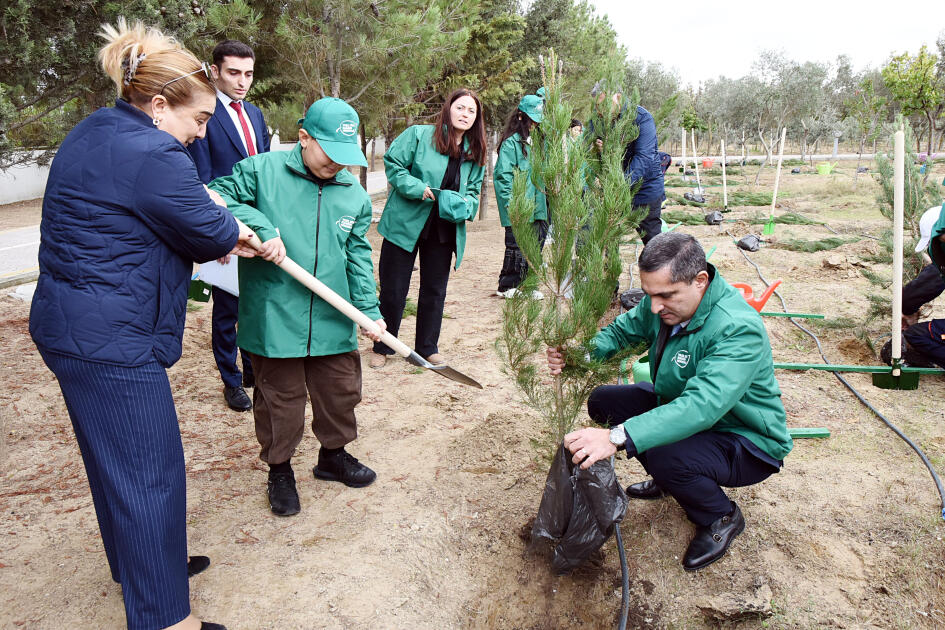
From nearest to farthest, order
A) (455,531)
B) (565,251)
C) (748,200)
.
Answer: (565,251) < (455,531) < (748,200)

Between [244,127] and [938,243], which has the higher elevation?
[244,127]

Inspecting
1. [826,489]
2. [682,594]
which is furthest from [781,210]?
[682,594]

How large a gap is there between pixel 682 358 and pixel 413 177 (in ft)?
7.46

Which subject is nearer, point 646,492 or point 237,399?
point 646,492

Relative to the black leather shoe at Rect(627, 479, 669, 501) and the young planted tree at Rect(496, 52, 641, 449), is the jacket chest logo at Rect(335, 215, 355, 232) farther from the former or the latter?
the black leather shoe at Rect(627, 479, 669, 501)

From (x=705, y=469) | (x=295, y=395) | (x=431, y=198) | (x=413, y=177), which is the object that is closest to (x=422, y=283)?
(x=431, y=198)

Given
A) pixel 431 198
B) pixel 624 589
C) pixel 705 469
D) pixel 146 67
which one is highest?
pixel 146 67

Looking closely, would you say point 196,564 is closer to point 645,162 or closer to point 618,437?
point 618,437

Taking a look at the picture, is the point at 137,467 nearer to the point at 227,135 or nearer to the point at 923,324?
the point at 227,135

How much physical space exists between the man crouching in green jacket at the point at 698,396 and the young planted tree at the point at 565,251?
96 mm

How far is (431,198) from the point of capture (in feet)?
13.0

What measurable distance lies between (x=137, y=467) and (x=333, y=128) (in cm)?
135

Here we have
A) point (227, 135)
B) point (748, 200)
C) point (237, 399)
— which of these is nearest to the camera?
point (227, 135)

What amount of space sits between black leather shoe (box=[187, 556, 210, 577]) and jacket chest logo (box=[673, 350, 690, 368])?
197cm
